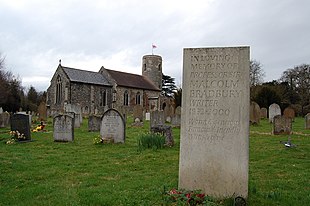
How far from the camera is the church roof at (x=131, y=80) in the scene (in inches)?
1743

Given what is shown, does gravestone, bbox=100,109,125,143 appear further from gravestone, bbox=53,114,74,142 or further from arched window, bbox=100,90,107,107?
arched window, bbox=100,90,107,107

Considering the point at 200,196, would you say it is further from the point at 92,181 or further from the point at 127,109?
the point at 127,109

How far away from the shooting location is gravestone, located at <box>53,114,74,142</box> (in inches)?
441

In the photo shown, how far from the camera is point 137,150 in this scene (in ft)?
29.0

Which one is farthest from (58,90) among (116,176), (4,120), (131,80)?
(116,176)

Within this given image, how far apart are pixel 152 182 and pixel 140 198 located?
0.88m

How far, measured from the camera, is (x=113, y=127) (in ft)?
34.7

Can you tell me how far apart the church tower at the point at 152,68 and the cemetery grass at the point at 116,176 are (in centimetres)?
4510

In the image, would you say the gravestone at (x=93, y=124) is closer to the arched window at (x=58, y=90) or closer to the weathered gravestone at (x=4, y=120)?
the weathered gravestone at (x=4, y=120)

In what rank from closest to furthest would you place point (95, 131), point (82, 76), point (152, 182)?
point (152, 182)
point (95, 131)
point (82, 76)

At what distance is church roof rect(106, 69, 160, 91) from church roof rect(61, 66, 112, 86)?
1.70 m

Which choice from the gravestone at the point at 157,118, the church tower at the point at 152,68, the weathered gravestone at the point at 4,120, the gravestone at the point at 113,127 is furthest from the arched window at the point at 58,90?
the gravestone at the point at 113,127

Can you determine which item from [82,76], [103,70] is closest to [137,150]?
[82,76]

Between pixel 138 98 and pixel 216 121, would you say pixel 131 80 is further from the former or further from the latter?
pixel 216 121
